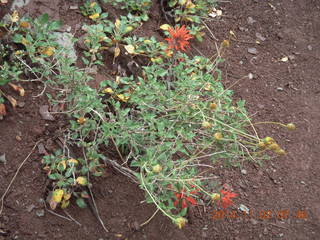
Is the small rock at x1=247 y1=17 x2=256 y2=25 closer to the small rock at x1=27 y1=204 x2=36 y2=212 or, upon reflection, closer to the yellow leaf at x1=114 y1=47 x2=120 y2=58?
the yellow leaf at x1=114 y1=47 x2=120 y2=58

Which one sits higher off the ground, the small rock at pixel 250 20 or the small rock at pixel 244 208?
the small rock at pixel 250 20

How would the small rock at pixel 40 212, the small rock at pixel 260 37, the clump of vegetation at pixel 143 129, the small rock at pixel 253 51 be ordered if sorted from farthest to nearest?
the small rock at pixel 260 37
the small rock at pixel 253 51
the small rock at pixel 40 212
the clump of vegetation at pixel 143 129

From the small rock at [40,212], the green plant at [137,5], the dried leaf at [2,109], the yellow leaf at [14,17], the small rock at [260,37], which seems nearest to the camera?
Result: the small rock at [40,212]

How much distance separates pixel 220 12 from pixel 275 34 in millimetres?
532

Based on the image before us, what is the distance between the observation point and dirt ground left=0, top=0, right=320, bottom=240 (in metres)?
2.00

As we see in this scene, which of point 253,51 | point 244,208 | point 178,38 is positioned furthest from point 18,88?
point 253,51

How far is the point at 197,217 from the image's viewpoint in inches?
89.6

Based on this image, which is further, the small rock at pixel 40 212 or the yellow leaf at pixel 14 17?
the yellow leaf at pixel 14 17

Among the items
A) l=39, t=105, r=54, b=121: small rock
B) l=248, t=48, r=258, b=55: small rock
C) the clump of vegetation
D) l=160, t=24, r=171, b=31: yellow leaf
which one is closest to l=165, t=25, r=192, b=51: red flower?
the clump of vegetation

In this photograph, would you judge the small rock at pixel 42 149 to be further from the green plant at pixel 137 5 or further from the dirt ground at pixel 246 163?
the green plant at pixel 137 5

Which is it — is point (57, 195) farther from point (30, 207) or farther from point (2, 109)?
point (2, 109)

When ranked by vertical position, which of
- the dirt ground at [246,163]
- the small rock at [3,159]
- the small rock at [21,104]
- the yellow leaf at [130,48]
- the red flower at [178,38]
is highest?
the red flower at [178,38]
